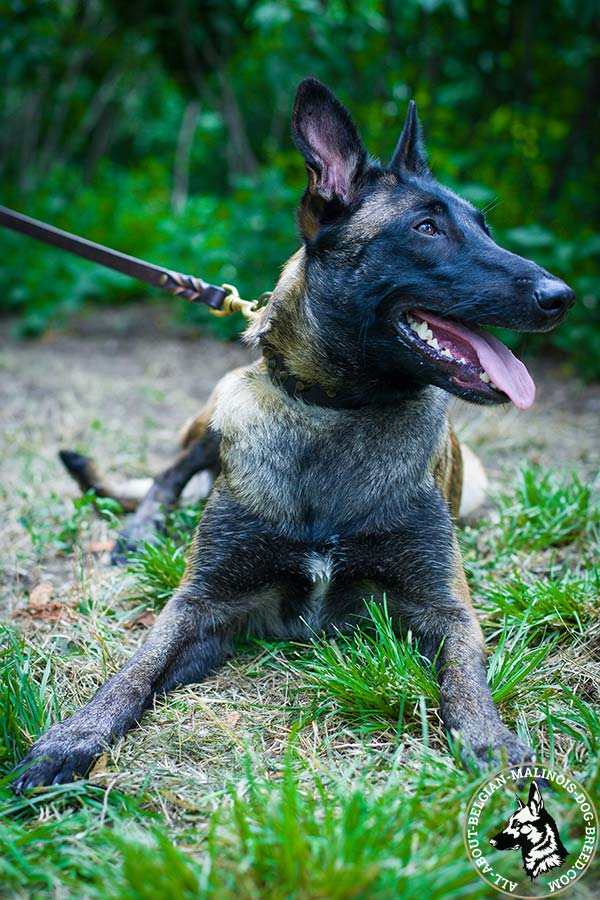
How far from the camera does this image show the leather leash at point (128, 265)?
3.20 meters

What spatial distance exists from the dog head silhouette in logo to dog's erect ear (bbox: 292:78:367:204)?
6.17 ft

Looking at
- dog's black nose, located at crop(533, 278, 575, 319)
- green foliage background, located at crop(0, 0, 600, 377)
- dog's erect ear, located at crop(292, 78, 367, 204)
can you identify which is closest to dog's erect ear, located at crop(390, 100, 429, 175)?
dog's erect ear, located at crop(292, 78, 367, 204)

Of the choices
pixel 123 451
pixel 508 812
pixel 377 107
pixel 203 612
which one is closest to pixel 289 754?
pixel 508 812

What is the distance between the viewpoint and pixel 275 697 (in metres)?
2.48

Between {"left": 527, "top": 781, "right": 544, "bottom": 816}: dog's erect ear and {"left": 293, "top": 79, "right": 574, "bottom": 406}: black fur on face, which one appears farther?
{"left": 293, "top": 79, "right": 574, "bottom": 406}: black fur on face

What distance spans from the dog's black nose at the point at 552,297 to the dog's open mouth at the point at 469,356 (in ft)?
0.66

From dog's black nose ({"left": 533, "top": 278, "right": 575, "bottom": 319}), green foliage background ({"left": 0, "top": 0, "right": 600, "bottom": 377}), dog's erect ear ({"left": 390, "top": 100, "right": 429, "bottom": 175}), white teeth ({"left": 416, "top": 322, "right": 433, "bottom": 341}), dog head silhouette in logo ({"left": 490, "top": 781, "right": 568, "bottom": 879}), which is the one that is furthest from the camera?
green foliage background ({"left": 0, "top": 0, "right": 600, "bottom": 377})

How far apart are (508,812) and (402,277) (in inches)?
60.1

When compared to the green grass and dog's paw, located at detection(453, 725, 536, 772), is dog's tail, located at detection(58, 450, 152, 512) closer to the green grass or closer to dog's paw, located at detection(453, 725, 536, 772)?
the green grass

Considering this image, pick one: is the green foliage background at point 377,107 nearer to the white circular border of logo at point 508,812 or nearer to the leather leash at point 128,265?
the leather leash at point 128,265

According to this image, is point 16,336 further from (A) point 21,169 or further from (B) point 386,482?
(B) point 386,482

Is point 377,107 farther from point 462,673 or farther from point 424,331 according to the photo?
point 462,673

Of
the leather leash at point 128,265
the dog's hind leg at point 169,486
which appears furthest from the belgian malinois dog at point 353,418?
the dog's hind leg at point 169,486

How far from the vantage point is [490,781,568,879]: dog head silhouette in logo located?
1.66 metres
